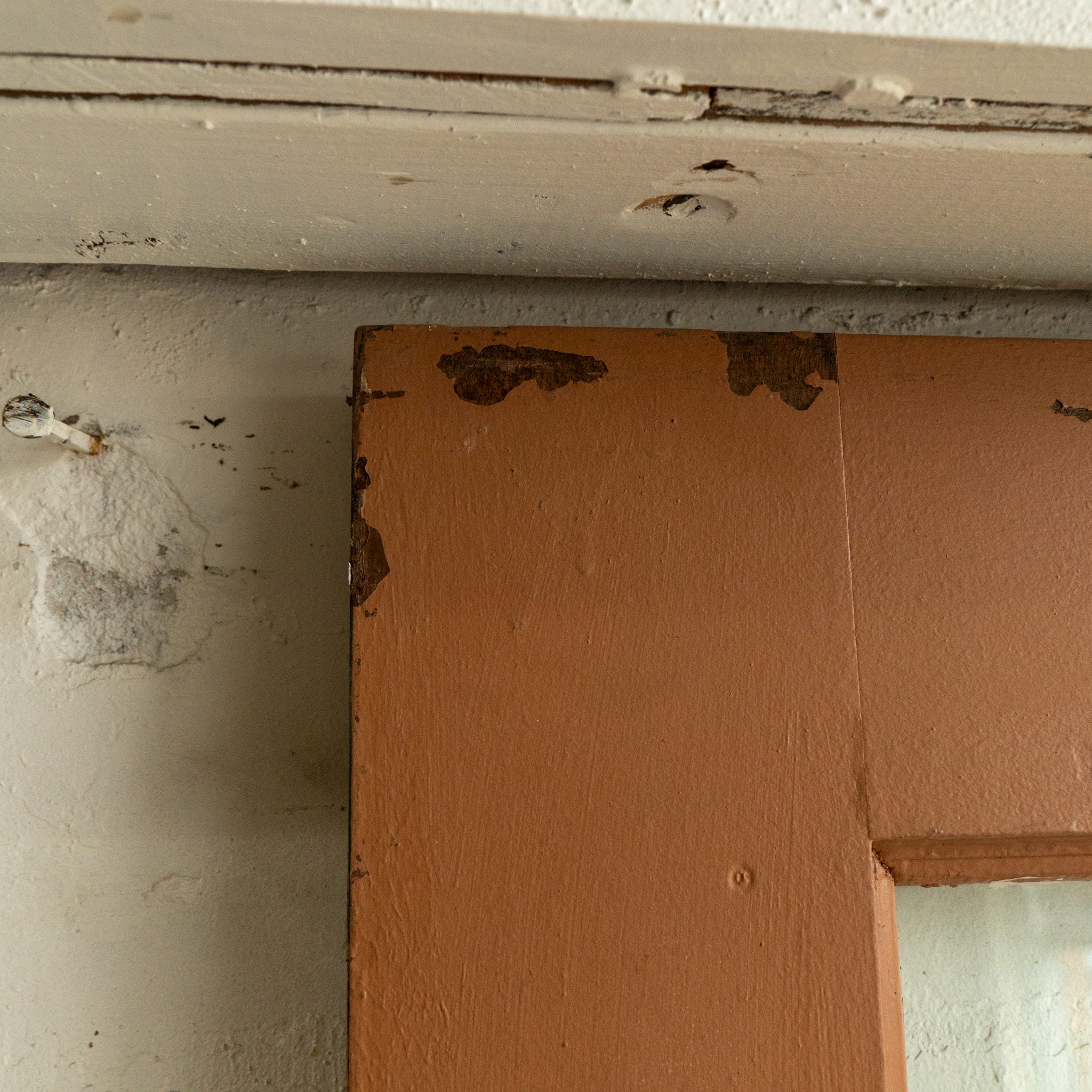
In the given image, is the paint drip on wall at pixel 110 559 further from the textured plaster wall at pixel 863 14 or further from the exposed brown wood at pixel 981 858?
the exposed brown wood at pixel 981 858

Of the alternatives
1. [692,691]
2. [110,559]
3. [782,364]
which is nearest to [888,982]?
[692,691]

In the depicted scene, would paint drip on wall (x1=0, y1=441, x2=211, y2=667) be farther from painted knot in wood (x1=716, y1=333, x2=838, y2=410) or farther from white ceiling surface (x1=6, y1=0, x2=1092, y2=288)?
painted knot in wood (x1=716, y1=333, x2=838, y2=410)

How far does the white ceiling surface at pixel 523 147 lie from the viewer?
0.60 metres

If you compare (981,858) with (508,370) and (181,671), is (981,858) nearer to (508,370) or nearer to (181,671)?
(508,370)

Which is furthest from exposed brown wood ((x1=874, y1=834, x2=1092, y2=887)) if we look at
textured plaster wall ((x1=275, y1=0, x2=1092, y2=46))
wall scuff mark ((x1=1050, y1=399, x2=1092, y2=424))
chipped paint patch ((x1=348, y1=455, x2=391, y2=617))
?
textured plaster wall ((x1=275, y1=0, x2=1092, y2=46))

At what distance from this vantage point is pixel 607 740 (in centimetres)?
83

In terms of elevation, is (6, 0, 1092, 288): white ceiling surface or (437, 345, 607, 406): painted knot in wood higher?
(6, 0, 1092, 288): white ceiling surface

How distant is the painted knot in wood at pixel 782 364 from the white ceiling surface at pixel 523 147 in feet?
0.32

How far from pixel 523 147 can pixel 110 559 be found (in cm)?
61

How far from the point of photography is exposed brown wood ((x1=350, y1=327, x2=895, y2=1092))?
79 cm

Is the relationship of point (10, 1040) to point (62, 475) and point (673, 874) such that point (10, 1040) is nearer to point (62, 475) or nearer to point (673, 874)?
point (62, 475)

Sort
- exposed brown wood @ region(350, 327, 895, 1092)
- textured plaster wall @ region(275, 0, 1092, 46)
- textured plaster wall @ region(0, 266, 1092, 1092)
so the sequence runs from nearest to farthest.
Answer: textured plaster wall @ region(275, 0, 1092, 46) → exposed brown wood @ region(350, 327, 895, 1092) → textured plaster wall @ region(0, 266, 1092, 1092)

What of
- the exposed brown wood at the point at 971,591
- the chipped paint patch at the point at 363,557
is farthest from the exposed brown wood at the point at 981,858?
the chipped paint patch at the point at 363,557

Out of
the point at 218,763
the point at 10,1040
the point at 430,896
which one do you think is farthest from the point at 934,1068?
the point at 10,1040
